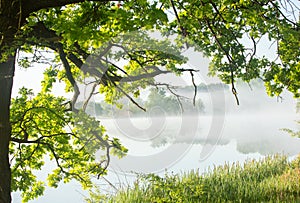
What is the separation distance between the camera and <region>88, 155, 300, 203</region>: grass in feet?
22.6

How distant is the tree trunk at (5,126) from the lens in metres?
5.30

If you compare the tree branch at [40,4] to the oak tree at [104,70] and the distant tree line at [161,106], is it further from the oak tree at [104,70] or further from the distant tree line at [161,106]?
the distant tree line at [161,106]

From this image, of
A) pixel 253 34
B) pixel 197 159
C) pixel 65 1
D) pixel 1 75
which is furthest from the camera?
pixel 197 159

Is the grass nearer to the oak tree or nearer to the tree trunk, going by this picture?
the oak tree

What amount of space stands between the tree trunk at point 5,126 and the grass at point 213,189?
225cm

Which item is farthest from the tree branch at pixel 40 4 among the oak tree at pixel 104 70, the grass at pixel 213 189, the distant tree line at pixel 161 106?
the grass at pixel 213 189

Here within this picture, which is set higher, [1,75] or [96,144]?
[1,75]

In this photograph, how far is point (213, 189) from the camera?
8578 millimetres

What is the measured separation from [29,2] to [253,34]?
13.7 ft

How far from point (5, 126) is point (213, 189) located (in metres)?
4.85

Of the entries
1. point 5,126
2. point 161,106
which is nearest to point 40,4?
point 5,126

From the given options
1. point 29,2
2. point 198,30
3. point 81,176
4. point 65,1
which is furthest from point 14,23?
point 81,176

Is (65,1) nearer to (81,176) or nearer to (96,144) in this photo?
(96,144)

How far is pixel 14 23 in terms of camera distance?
438cm
